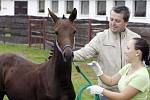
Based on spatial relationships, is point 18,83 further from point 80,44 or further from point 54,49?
point 80,44

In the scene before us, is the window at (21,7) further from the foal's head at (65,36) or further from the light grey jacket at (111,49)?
the light grey jacket at (111,49)

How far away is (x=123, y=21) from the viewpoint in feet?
18.1

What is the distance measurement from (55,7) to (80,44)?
1680 centimetres

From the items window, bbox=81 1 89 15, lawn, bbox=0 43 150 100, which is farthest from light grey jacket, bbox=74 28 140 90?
window, bbox=81 1 89 15

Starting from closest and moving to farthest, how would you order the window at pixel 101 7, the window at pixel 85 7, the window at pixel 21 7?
the window at pixel 101 7
the window at pixel 85 7
the window at pixel 21 7

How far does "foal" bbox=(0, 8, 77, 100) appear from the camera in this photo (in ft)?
19.9

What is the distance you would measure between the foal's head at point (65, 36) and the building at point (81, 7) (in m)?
21.9

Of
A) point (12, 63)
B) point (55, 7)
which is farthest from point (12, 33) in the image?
point (12, 63)

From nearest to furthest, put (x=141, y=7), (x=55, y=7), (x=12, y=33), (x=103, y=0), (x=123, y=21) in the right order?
(x=123, y=21) < (x=12, y=33) < (x=141, y=7) < (x=103, y=0) < (x=55, y=7)

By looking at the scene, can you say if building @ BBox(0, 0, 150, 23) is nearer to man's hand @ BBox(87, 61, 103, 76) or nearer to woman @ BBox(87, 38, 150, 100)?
man's hand @ BBox(87, 61, 103, 76)

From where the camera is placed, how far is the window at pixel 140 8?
102 feet

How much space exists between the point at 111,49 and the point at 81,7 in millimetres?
30040

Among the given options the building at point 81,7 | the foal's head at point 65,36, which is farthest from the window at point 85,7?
the foal's head at point 65,36

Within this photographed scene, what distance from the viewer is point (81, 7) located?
35.6 meters
